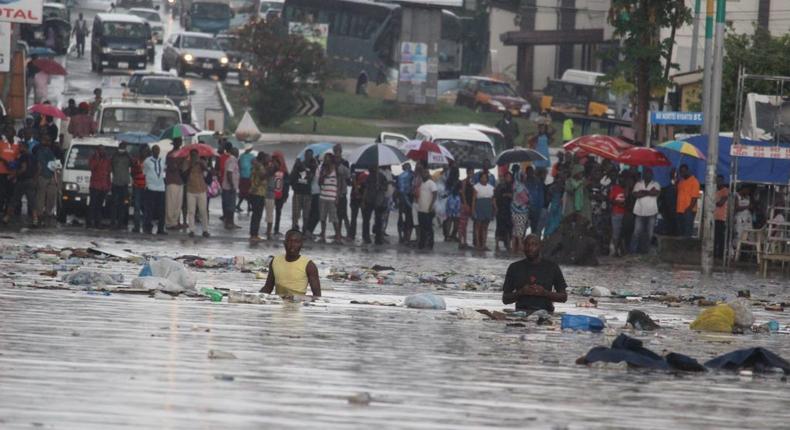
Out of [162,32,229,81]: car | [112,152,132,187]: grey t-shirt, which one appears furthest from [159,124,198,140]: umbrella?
[162,32,229,81]: car

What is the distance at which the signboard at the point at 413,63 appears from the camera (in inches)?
2500

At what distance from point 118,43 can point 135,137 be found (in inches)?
1339

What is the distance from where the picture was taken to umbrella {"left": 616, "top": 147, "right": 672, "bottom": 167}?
31.9m

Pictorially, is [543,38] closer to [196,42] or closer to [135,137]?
[196,42]

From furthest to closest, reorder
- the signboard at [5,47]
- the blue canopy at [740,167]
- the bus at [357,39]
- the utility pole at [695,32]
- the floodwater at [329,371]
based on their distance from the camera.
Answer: the bus at [357,39], the utility pole at [695,32], the signboard at [5,47], the blue canopy at [740,167], the floodwater at [329,371]

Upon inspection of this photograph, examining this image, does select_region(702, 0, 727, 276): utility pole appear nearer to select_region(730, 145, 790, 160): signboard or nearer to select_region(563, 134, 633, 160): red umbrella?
select_region(730, 145, 790, 160): signboard

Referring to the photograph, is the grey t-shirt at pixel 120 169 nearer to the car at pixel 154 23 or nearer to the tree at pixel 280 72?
the tree at pixel 280 72

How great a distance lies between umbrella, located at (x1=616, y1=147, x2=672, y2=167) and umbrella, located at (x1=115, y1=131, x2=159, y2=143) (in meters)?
9.12

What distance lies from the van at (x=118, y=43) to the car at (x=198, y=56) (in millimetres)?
1483

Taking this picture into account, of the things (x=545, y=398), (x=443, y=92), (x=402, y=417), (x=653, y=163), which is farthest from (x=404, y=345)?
(x=443, y=92)

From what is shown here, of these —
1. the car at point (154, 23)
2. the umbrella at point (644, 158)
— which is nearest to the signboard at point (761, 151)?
the umbrella at point (644, 158)

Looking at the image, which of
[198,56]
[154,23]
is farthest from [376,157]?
[154,23]

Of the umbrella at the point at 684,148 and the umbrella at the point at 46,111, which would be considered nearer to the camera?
the umbrella at the point at 684,148

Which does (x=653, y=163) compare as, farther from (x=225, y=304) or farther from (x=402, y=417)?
(x=402, y=417)
